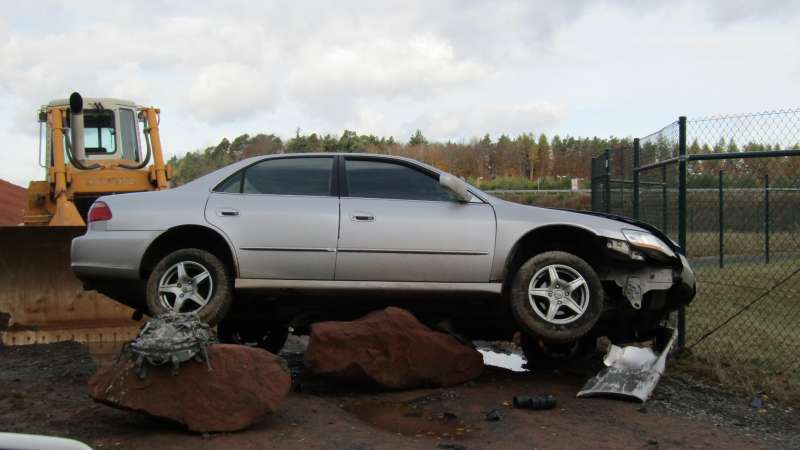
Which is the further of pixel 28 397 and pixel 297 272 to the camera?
pixel 297 272

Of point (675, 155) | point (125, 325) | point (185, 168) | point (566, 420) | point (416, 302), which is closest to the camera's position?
point (566, 420)

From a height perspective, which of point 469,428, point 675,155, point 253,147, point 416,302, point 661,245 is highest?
point 253,147

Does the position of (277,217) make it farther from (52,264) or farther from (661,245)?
(52,264)

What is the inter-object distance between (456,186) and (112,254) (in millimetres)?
2848

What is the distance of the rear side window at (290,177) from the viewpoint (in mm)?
7043

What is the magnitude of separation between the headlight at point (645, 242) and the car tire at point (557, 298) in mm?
471

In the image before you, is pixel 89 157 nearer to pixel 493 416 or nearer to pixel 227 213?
pixel 227 213

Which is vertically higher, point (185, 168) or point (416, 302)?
point (185, 168)

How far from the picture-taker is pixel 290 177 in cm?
712

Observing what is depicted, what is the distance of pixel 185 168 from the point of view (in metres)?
42.9

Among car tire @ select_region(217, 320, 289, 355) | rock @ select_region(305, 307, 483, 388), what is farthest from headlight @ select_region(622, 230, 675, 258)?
car tire @ select_region(217, 320, 289, 355)

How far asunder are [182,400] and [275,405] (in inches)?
23.5

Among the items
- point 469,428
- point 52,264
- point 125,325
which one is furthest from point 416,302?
point 52,264

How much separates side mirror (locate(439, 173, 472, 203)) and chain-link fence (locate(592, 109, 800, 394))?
7.37ft
